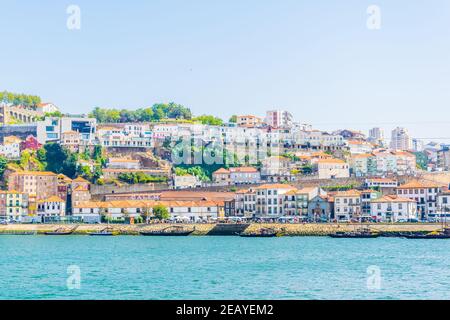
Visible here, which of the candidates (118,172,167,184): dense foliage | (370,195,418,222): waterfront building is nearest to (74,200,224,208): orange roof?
(118,172,167,184): dense foliage

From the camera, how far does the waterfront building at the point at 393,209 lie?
59.1 m

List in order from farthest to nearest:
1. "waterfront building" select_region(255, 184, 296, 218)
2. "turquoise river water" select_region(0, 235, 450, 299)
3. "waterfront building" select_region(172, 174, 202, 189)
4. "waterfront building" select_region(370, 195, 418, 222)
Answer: "waterfront building" select_region(172, 174, 202, 189)
"waterfront building" select_region(255, 184, 296, 218)
"waterfront building" select_region(370, 195, 418, 222)
"turquoise river water" select_region(0, 235, 450, 299)

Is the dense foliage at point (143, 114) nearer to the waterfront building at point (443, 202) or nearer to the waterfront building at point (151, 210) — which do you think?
the waterfront building at point (151, 210)

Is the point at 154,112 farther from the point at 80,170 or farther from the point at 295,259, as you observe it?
the point at 295,259

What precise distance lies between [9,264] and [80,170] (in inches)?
1744

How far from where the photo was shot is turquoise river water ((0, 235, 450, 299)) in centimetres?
2375

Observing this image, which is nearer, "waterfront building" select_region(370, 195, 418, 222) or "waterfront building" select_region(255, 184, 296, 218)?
"waterfront building" select_region(370, 195, 418, 222)

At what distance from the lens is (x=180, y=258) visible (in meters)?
36.8

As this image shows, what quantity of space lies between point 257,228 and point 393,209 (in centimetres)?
1121

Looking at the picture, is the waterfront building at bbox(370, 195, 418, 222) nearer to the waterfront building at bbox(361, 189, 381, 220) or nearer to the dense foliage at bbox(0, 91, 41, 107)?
the waterfront building at bbox(361, 189, 381, 220)

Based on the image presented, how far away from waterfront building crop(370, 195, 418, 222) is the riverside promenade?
4.94 metres

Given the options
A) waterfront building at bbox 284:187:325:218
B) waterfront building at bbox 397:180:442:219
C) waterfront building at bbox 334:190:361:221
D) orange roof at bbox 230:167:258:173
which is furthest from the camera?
orange roof at bbox 230:167:258:173

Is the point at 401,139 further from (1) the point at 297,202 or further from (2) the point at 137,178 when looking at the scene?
(1) the point at 297,202
